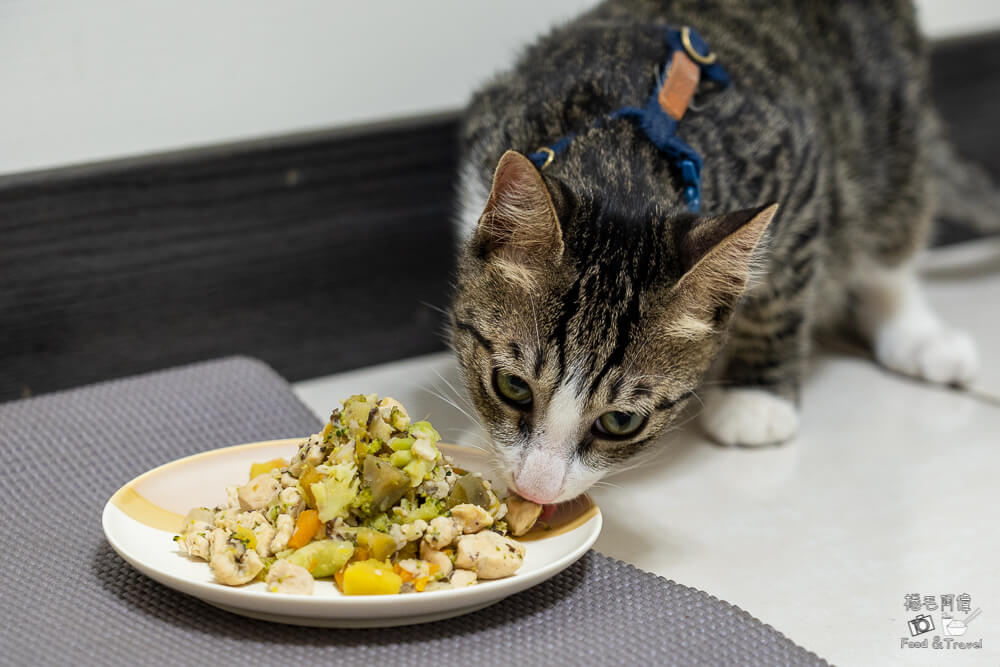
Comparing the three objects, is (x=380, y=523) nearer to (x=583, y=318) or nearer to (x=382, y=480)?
(x=382, y=480)

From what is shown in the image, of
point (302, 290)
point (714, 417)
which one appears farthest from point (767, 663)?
point (302, 290)

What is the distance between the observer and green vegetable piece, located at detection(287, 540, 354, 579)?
1.00m

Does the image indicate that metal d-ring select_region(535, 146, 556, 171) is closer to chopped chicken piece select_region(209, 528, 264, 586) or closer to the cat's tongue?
the cat's tongue

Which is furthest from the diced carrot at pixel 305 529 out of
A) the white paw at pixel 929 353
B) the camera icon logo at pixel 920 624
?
the white paw at pixel 929 353

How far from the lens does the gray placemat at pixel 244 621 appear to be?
37.8 inches

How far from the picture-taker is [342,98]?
5.66 feet

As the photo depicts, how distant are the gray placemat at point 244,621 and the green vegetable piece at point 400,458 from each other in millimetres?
169

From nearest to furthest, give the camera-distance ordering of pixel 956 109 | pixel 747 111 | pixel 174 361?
pixel 747 111 → pixel 174 361 → pixel 956 109

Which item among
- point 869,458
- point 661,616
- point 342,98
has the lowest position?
point 869,458

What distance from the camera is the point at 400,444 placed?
1052mm

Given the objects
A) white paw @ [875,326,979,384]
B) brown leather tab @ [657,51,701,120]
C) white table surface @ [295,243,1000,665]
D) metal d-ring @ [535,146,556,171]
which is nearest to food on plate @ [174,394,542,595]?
white table surface @ [295,243,1000,665]

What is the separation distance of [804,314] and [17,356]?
49.8 inches

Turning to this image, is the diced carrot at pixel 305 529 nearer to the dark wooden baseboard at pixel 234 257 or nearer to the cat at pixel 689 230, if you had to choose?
the cat at pixel 689 230

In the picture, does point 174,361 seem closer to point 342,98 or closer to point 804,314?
point 342,98
